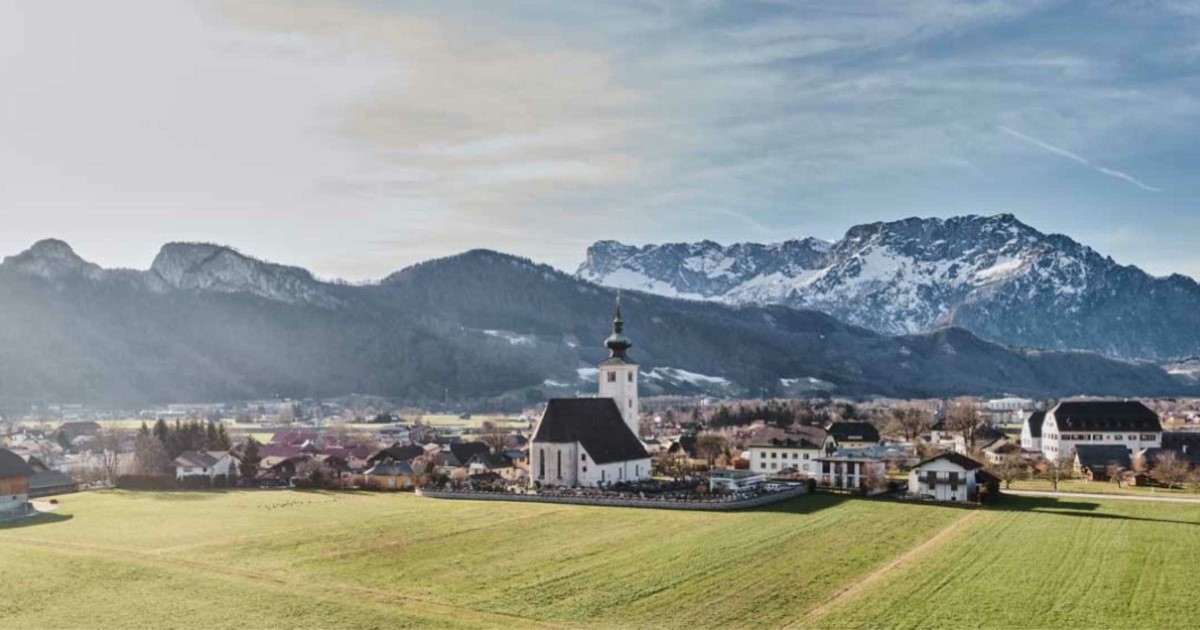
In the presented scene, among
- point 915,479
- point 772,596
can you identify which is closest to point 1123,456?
point 915,479

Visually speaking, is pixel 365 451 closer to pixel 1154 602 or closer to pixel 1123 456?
pixel 1123 456

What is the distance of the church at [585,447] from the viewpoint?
2335 inches

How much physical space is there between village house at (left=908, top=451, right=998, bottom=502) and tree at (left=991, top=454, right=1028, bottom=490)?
22.8 ft

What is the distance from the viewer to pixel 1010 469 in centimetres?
6291

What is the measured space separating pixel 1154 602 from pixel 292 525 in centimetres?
3249

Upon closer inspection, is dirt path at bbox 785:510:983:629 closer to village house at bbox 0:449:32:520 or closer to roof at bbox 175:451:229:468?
village house at bbox 0:449:32:520

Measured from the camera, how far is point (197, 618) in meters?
27.4

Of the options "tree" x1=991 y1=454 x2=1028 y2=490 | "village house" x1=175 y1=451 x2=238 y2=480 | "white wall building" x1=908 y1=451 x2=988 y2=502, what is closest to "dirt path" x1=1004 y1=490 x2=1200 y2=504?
"tree" x1=991 y1=454 x2=1028 y2=490

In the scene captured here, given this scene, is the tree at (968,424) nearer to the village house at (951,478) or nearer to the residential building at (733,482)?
the village house at (951,478)

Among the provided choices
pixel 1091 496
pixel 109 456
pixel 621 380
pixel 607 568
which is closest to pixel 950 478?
pixel 1091 496

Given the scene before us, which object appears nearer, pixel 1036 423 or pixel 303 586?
pixel 303 586

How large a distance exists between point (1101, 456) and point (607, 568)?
155ft

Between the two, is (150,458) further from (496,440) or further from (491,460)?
(496,440)

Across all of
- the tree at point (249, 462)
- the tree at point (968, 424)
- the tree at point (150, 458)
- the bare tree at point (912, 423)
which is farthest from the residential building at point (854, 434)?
the tree at point (150, 458)
